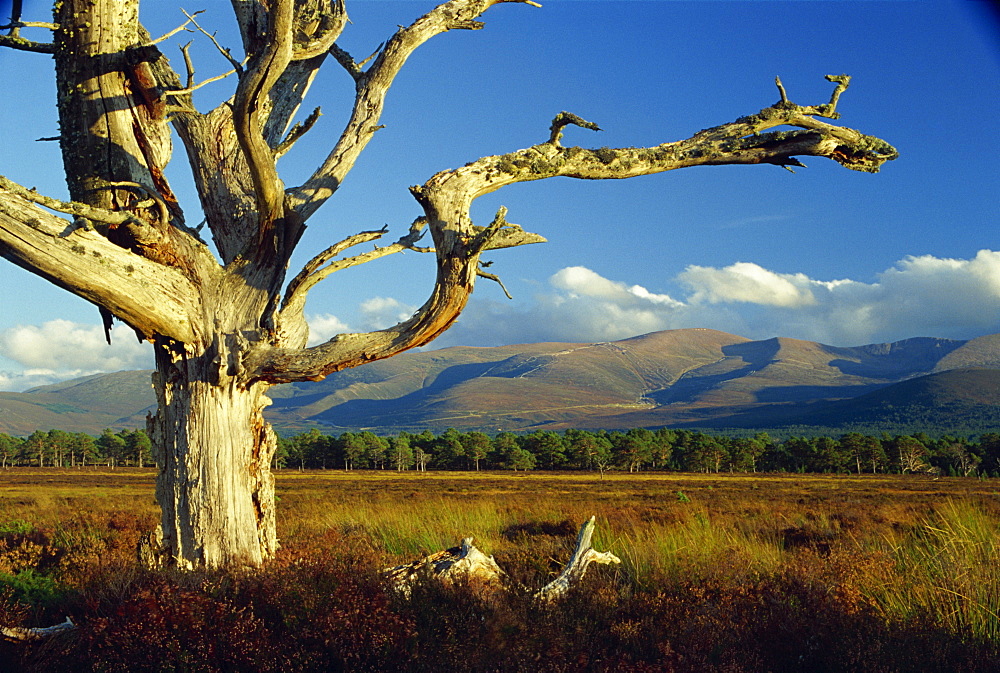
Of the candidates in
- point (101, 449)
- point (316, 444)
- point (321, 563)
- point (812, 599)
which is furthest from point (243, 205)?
point (101, 449)

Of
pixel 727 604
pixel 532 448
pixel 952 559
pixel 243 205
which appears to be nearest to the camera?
pixel 727 604

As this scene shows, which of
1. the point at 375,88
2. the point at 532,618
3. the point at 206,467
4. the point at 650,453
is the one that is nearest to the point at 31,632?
the point at 206,467

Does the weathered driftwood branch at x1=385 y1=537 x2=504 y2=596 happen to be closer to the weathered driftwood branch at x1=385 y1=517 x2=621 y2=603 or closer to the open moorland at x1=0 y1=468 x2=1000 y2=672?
the weathered driftwood branch at x1=385 y1=517 x2=621 y2=603

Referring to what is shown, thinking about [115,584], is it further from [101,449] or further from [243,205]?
[101,449]

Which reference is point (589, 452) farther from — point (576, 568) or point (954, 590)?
point (954, 590)

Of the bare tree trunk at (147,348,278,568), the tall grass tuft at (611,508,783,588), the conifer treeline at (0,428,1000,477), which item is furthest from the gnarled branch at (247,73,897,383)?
the conifer treeline at (0,428,1000,477)

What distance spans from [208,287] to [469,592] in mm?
3407

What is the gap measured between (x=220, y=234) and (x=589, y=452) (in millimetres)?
116875

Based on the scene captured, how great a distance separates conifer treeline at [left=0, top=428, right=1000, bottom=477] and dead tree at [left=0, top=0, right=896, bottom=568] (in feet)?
364

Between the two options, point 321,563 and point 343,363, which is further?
point 343,363

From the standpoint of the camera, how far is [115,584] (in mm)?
5320

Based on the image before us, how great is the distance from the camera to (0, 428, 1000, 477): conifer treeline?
107625 mm

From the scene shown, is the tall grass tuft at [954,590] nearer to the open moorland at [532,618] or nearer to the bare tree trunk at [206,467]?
the open moorland at [532,618]

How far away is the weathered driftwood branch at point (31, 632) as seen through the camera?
16.0 feet
